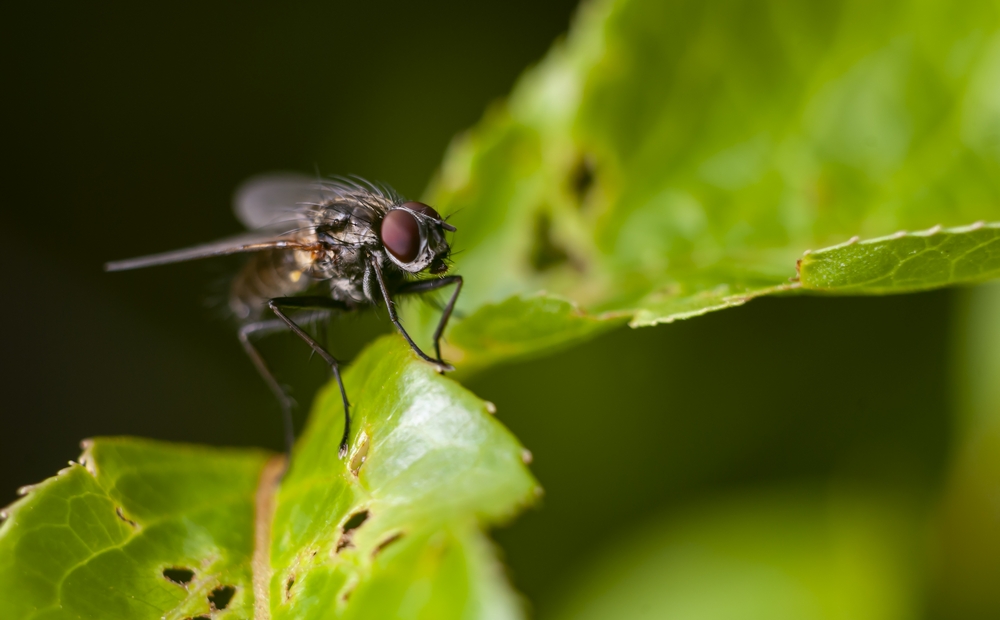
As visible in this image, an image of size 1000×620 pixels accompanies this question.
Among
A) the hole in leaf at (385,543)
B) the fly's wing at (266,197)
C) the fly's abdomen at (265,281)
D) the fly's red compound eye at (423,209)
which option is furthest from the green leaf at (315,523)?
the fly's wing at (266,197)

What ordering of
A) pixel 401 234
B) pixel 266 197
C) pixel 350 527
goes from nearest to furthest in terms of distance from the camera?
pixel 350 527 < pixel 401 234 < pixel 266 197

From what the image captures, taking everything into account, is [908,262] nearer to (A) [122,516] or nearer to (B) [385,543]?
(B) [385,543]

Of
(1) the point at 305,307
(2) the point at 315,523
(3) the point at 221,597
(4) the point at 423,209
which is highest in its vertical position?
(4) the point at 423,209

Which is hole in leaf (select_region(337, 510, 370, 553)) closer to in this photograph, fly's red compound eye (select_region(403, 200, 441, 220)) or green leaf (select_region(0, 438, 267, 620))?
green leaf (select_region(0, 438, 267, 620))

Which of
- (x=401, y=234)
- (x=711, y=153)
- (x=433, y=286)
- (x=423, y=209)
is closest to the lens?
(x=401, y=234)

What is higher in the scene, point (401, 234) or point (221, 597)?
point (401, 234)

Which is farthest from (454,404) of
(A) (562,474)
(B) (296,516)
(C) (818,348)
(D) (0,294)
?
(D) (0,294)

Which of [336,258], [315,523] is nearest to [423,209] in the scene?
[336,258]

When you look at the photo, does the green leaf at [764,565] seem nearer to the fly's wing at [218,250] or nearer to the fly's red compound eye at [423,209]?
the fly's red compound eye at [423,209]

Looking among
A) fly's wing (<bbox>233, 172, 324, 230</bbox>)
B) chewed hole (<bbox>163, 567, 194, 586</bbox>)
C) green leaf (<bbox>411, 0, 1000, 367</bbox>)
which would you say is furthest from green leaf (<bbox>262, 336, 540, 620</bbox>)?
fly's wing (<bbox>233, 172, 324, 230</bbox>)
